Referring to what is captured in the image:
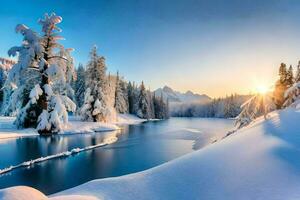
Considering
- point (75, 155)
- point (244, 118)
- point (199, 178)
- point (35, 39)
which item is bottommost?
point (75, 155)

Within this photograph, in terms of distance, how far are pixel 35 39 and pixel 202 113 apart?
160093 millimetres

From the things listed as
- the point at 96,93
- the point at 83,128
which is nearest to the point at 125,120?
the point at 96,93

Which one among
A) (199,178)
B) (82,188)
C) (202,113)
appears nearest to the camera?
(199,178)

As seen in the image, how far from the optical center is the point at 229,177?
227 inches

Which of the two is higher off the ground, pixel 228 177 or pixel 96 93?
pixel 96 93

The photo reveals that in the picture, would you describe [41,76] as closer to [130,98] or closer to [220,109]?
[130,98]

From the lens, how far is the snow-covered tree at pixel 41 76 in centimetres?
2188

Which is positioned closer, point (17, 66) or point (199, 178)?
point (199, 178)

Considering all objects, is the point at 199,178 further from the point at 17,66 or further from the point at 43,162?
the point at 17,66

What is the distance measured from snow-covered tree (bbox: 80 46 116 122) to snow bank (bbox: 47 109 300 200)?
31.3 metres

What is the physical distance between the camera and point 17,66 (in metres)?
21.6

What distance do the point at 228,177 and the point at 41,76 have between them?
21.2 meters

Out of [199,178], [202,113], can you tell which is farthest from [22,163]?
[202,113]

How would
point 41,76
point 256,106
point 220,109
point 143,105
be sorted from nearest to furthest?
point 256,106 < point 41,76 < point 143,105 < point 220,109
